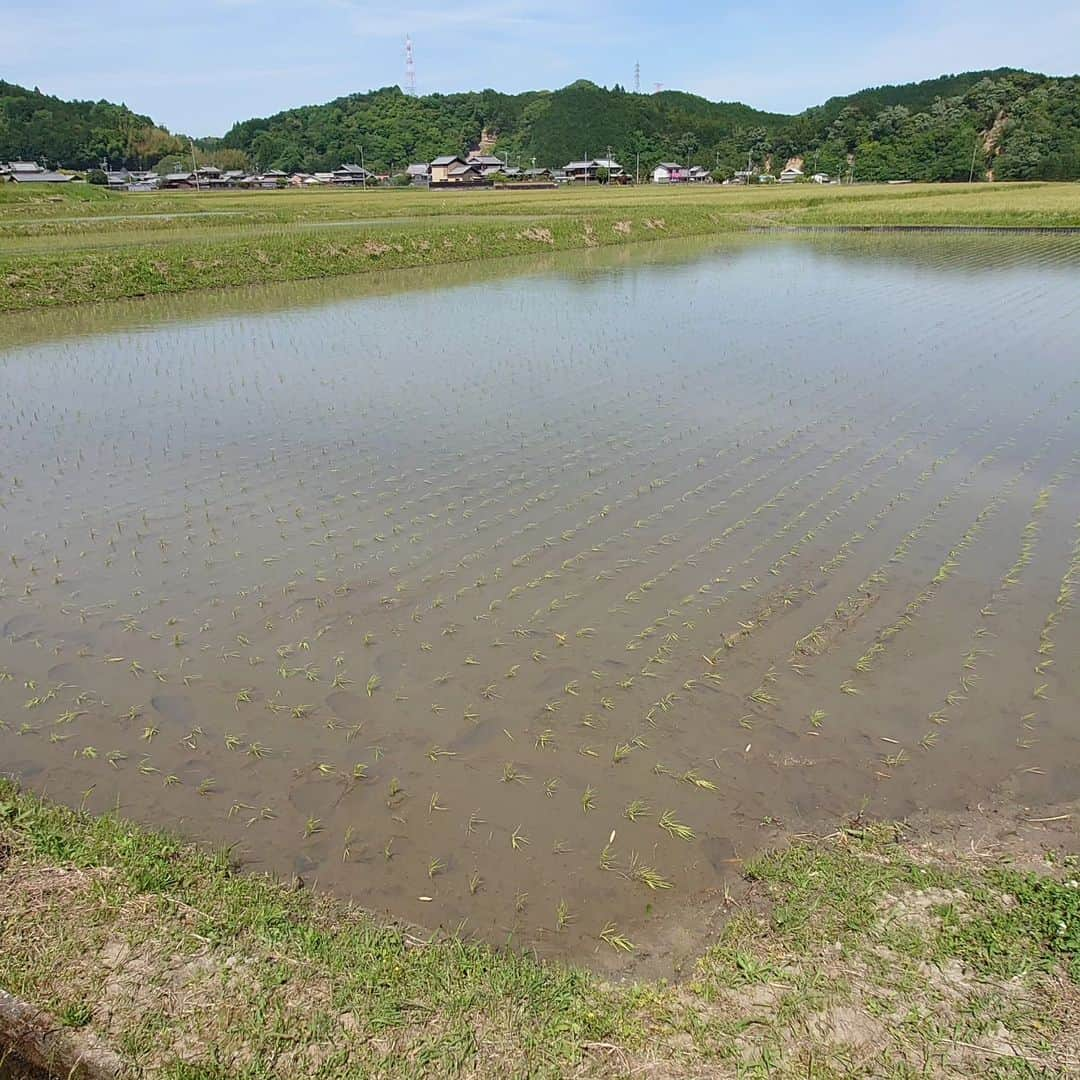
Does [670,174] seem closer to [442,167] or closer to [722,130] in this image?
[722,130]

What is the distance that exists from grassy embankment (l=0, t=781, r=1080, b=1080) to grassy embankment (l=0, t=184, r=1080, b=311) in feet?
62.0

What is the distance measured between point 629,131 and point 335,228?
93852 millimetres

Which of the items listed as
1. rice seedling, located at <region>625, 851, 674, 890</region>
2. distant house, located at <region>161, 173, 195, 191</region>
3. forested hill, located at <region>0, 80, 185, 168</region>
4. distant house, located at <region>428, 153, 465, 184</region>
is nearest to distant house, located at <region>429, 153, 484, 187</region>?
distant house, located at <region>428, 153, 465, 184</region>

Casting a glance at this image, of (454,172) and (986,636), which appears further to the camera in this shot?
(454,172)

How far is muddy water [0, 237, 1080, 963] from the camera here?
376 cm

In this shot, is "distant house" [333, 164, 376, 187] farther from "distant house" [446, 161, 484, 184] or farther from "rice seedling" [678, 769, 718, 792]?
"rice seedling" [678, 769, 718, 792]

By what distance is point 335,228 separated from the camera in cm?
2916

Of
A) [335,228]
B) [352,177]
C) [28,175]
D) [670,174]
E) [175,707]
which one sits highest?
[352,177]

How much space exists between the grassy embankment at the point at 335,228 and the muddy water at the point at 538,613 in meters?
9.52

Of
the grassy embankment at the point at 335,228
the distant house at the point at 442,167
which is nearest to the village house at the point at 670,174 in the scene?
the distant house at the point at 442,167

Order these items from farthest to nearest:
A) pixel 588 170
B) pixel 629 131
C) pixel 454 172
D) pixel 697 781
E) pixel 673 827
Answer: pixel 629 131
pixel 588 170
pixel 454 172
pixel 697 781
pixel 673 827

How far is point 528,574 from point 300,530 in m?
2.19

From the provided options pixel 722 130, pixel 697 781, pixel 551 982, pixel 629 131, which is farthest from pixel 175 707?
pixel 722 130

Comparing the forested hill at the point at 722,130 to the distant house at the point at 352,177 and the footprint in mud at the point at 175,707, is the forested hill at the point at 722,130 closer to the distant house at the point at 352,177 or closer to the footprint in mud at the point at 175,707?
the distant house at the point at 352,177
